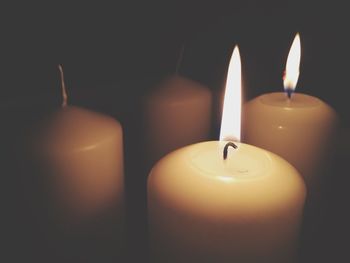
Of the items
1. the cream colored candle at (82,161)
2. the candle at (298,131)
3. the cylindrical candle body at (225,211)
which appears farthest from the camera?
the candle at (298,131)

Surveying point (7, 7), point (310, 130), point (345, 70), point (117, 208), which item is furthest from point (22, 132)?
point (345, 70)

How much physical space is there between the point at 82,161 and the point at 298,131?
1.09ft

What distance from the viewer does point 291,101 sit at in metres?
0.68

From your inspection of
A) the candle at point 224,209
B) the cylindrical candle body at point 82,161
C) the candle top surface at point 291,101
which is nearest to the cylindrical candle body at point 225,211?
the candle at point 224,209

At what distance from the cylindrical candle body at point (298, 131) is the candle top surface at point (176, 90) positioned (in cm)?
12

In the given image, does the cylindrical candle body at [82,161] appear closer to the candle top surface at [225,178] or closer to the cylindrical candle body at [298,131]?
the candle top surface at [225,178]

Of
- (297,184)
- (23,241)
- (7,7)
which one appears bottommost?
(23,241)

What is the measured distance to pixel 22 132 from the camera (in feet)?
1.70

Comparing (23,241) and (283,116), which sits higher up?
(283,116)

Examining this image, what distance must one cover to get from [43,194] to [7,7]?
1.20 ft

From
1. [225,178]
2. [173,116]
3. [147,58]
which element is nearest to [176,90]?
[173,116]

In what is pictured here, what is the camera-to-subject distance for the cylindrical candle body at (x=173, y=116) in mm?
710

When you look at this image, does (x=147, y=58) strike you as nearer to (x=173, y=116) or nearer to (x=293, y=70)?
(x=173, y=116)

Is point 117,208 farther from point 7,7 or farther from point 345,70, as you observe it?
point 345,70
